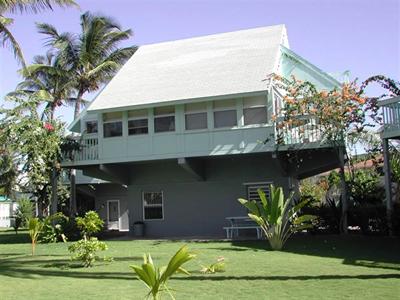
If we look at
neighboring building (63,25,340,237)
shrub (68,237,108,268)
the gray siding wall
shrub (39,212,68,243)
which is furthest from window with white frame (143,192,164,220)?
shrub (68,237,108,268)

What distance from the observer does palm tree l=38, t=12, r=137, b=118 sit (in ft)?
90.0

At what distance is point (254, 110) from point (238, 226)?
474cm

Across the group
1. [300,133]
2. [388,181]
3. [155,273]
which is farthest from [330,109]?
[155,273]

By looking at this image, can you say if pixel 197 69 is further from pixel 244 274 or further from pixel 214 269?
pixel 244 274

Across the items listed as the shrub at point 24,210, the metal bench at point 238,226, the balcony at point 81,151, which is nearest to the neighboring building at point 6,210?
the shrub at point 24,210

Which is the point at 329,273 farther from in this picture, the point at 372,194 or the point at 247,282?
the point at 372,194

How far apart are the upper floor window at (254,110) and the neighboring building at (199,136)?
1.6 inches

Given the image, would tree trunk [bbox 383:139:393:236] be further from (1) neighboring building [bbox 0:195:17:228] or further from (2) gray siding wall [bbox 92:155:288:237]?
(1) neighboring building [bbox 0:195:17:228]

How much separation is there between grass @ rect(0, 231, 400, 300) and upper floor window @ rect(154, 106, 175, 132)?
611 cm

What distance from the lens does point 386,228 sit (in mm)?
17391

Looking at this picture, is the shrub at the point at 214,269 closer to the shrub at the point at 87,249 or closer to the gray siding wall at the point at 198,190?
the shrub at the point at 87,249

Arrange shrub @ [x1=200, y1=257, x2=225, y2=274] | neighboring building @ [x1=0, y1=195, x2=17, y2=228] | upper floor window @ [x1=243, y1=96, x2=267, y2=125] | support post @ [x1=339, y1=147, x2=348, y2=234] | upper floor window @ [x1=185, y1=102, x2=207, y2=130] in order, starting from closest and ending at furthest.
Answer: shrub @ [x1=200, y1=257, x2=225, y2=274], support post @ [x1=339, y1=147, x2=348, y2=234], upper floor window @ [x1=243, y1=96, x2=267, y2=125], upper floor window @ [x1=185, y1=102, x2=207, y2=130], neighboring building @ [x1=0, y1=195, x2=17, y2=228]

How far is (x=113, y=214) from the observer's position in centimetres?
3109

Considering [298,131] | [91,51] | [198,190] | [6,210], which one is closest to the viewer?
[298,131]
